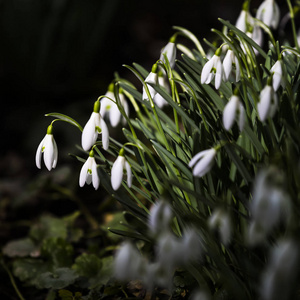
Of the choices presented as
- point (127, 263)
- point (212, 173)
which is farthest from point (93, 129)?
point (127, 263)

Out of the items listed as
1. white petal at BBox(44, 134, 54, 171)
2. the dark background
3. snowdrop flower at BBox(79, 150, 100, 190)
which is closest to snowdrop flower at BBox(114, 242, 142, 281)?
snowdrop flower at BBox(79, 150, 100, 190)

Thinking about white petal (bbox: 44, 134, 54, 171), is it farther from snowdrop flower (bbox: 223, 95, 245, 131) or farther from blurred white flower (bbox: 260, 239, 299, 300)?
blurred white flower (bbox: 260, 239, 299, 300)

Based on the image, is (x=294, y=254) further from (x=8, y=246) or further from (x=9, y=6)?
(x=9, y=6)

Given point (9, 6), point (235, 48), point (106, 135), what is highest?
point (9, 6)

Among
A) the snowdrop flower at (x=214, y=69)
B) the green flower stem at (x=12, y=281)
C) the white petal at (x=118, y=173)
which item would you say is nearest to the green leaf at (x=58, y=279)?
the green flower stem at (x=12, y=281)

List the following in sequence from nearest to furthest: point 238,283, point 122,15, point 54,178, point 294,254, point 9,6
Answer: point 294,254 → point 238,283 → point 54,178 → point 9,6 → point 122,15

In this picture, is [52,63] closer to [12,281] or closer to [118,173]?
[12,281]

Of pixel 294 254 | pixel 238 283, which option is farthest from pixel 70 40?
pixel 294 254

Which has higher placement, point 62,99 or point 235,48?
point 235,48

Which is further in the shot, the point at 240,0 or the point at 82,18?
the point at 240,0
